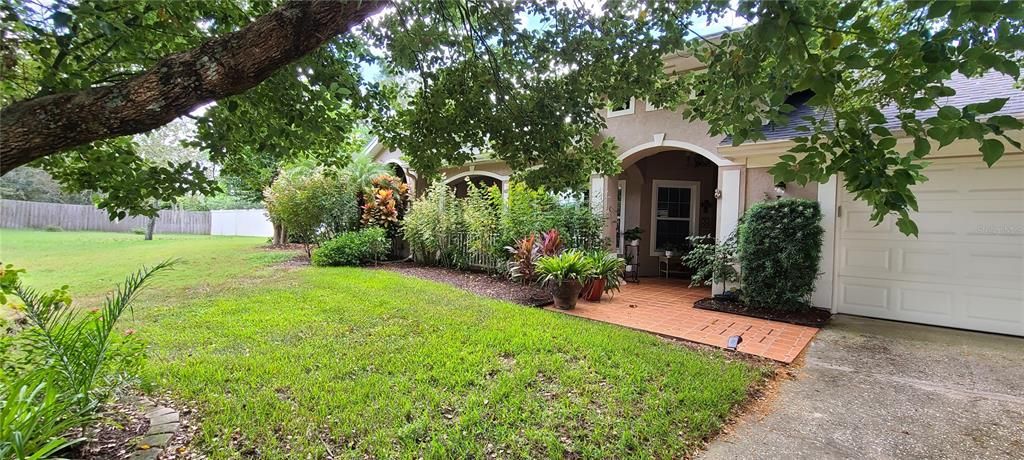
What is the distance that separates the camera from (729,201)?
702 cm

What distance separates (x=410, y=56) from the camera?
345 centimetres

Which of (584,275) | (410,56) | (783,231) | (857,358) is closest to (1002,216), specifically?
(783,231)

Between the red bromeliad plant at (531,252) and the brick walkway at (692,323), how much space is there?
3.37 feet

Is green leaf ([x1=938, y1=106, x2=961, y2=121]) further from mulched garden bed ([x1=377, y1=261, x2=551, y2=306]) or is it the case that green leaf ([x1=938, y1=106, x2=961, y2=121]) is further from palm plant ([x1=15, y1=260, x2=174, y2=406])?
mulched garden bed ([x1=377, y1=261, x2=551, y2=306])

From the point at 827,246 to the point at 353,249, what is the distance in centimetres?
940

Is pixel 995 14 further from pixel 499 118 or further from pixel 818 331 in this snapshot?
pixel 818 331

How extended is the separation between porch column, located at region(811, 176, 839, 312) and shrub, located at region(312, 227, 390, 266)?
897 centimetres

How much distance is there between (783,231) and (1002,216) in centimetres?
233

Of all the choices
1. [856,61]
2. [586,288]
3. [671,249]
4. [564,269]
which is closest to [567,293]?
[564,269]

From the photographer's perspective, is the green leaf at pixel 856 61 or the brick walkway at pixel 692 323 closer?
the green leaf at pixel 856 61

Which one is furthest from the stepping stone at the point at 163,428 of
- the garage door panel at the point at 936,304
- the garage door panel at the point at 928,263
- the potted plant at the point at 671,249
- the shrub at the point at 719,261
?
the potted plant at the point at 671,249

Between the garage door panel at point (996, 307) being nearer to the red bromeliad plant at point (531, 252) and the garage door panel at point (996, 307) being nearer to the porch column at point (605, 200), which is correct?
the porch column at point (605, 200)

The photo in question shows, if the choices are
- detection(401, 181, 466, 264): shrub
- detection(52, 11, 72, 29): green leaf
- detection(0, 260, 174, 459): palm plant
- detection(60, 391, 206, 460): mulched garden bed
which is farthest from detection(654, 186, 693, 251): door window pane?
detection(52, 11, 72, 29): green leaf

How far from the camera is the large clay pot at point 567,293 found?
6176 mm
